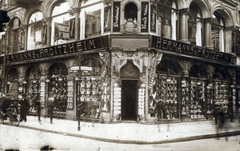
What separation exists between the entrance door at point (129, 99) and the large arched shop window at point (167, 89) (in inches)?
42.1

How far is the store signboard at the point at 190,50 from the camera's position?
13.9m

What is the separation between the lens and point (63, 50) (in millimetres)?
15531

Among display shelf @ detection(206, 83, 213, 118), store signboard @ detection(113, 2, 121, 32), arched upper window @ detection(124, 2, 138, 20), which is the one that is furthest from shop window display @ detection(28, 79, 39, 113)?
display shelf @ detection(206, 83, 213, 118)

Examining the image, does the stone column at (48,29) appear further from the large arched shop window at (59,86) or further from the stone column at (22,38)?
the stone column at (22,38)

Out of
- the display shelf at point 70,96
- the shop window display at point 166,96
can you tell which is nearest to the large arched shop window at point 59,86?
the display shelf at point 70,96

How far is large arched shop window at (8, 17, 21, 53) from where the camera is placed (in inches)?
701

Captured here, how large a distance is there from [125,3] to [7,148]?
8.56 meters

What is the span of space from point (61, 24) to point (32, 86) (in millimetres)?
4186

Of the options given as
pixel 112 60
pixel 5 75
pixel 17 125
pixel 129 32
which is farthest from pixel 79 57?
pixel 5 75

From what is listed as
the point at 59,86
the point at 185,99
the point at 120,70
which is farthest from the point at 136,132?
the point at 59,86

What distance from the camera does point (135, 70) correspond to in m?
13.6

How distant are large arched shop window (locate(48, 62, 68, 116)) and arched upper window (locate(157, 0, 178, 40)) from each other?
593 cm

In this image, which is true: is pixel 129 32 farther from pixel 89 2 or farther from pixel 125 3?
pixel 89 2

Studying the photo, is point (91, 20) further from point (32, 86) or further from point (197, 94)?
point (197, 94)
